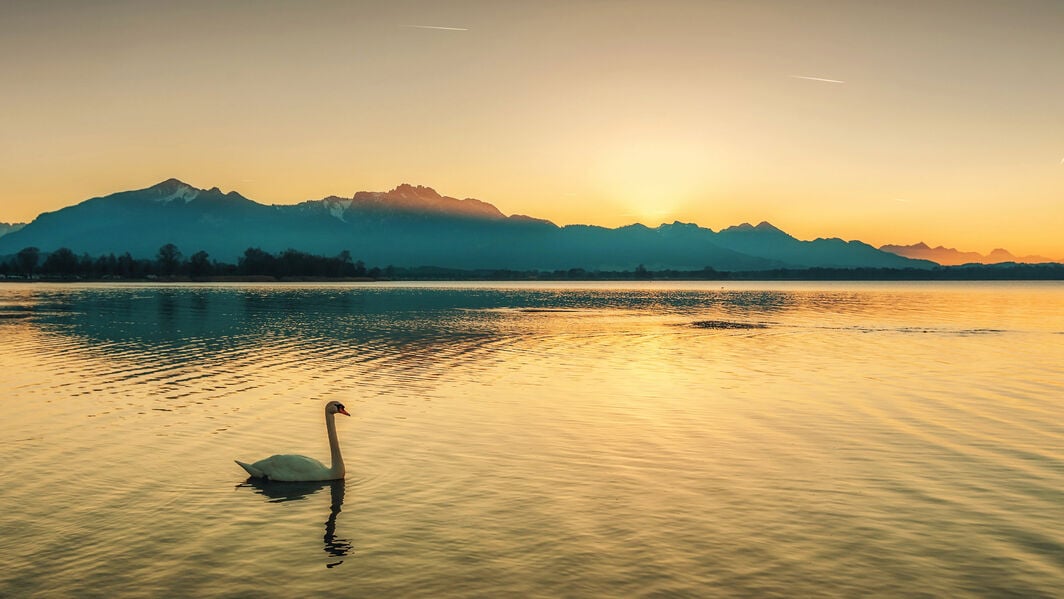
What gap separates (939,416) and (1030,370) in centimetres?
2022

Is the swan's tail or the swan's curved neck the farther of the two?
the swan's curved neck

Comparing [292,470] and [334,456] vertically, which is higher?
[334,456]

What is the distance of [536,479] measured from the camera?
22281 millimetres

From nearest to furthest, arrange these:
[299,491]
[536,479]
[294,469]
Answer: [299,491]
[294,469]
[536,479]

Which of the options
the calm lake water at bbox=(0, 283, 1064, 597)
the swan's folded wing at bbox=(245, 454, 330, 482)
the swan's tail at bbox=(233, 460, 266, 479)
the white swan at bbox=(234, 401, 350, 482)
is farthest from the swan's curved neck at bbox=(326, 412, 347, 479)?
the swan's tail at bbox=(233, 460, 266, 479)

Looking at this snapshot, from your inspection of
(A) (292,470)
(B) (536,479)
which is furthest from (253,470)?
(B) (536,479)

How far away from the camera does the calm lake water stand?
15.1 meters

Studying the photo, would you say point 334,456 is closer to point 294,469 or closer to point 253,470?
point 294,469

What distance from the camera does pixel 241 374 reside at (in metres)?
43.9

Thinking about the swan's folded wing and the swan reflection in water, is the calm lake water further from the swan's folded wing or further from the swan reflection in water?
the swan's folded wing

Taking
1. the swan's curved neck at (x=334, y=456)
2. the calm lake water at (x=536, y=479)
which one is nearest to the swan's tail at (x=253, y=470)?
the calm lake water at (x=536, y=479)

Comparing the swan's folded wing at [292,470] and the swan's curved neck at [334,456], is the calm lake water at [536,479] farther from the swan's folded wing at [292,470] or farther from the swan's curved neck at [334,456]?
the swan's curved neck at [334,456]

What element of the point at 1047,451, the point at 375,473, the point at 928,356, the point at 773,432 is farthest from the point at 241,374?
the point at 928,356

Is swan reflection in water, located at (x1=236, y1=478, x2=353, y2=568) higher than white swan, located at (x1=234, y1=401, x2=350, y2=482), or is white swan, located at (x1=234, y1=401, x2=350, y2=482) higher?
white swan, located at (x1=234, y1=401, x2=350, y2=482)
